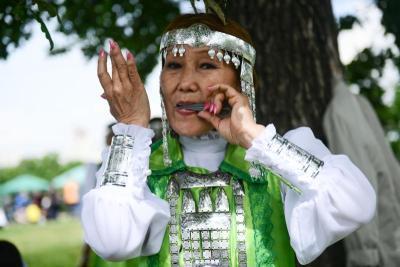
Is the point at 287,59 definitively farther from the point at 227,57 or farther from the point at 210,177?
the point at 210,177

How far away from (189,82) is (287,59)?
59.0 inches

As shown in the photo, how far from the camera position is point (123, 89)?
8.55ft

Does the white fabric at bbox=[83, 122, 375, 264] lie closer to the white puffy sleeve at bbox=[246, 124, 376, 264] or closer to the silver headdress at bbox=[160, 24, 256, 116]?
the white puffy sleeve at bbox=[246, 124, 376, 264]

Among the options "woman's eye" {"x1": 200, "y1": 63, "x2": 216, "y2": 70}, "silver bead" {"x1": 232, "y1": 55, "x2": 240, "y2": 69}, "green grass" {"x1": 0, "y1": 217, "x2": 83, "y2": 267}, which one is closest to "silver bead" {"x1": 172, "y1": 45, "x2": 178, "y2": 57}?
"woman's eye" {"x1": 200, "y1": 63, "x2": 216, "y2": 70}

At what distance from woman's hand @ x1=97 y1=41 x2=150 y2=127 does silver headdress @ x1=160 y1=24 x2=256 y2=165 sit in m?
0.19

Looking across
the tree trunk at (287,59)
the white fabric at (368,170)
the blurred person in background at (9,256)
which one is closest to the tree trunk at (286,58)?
the tree trunk at (287,59)

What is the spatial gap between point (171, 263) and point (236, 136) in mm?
490

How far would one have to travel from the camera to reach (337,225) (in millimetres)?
2393

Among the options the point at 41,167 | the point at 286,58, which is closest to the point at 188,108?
the point at 286,58

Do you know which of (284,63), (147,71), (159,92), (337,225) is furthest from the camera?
(147,71)

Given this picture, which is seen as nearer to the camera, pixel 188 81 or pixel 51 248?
pixel 188 81

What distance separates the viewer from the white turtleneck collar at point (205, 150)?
2779 millimetres

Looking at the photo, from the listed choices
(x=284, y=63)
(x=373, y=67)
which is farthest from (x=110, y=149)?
(x=373, y=67)

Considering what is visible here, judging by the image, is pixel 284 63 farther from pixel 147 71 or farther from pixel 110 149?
pixel 147 71
